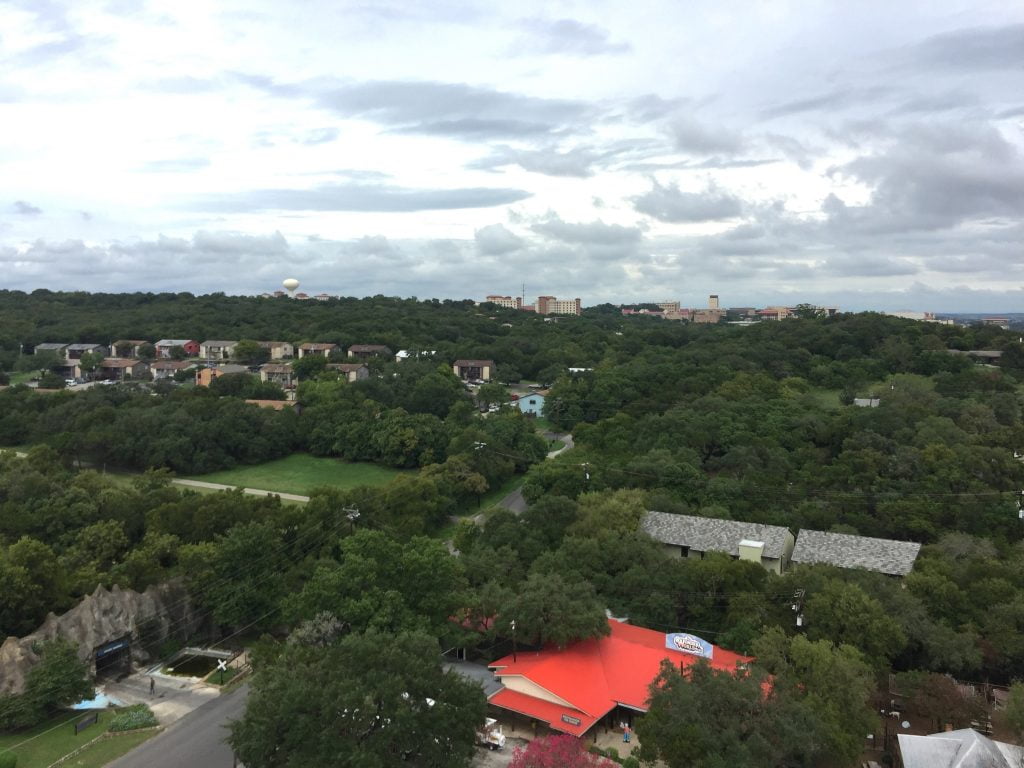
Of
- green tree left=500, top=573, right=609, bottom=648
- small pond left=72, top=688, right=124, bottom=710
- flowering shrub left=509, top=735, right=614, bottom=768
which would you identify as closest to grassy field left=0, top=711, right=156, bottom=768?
small pond left=72, top=688, right=124, bottom=710

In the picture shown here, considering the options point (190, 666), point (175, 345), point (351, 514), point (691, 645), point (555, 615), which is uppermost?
point (175, 345)

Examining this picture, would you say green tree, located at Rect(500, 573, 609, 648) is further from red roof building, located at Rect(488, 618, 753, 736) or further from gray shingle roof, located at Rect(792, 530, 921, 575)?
gray shingle roof, located at Rect(792, 530, 921, 575)

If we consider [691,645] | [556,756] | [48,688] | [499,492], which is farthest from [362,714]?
[499,492]

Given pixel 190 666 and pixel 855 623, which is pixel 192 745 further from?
pixel 855 623

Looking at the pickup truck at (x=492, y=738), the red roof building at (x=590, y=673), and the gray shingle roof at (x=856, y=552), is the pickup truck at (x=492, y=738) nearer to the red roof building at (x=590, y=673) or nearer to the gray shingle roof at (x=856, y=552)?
the red roof building at (x=590, y=673)

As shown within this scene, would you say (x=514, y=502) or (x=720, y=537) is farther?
(x=514, y=502)

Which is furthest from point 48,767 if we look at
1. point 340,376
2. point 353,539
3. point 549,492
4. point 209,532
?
point 340,376

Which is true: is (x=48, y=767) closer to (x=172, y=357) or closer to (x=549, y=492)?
(x=549, y=492)
